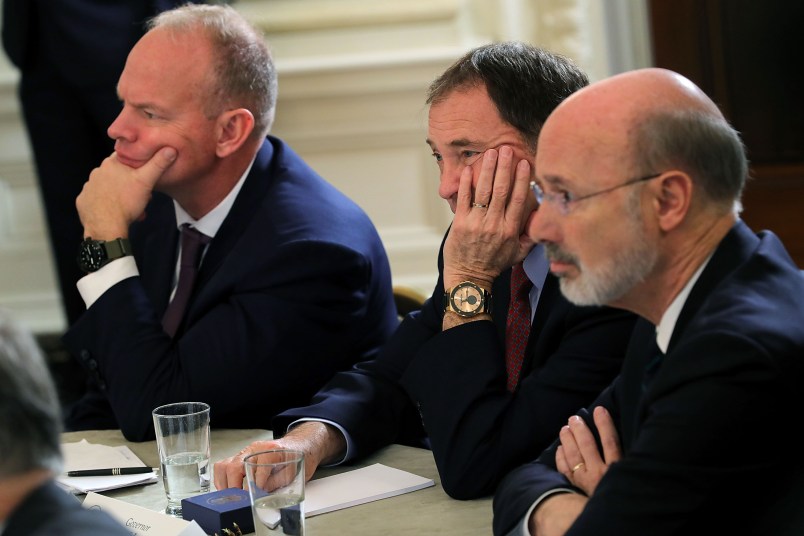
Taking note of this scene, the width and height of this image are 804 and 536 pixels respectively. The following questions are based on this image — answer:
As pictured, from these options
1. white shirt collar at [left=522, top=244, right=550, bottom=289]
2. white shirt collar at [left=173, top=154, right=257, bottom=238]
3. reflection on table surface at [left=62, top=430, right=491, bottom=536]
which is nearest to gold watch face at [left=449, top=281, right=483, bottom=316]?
white shirt collar at [left=522, top=244, right=550, bottom=289]

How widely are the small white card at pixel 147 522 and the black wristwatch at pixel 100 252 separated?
0.84 m

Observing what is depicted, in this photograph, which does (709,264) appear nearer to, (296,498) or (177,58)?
(296,498)

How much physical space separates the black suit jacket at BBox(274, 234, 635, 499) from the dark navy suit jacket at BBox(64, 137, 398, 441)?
1.17 ft

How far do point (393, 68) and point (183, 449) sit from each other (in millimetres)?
2824

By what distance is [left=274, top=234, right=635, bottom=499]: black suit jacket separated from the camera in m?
1.91

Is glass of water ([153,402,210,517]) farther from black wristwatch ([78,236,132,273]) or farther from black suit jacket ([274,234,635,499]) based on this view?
black wristwatch ([78,236,132,273])

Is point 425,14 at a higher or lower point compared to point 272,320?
higher

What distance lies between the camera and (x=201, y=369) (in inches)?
95.1

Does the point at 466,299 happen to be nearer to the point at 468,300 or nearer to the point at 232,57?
the point at 468,300

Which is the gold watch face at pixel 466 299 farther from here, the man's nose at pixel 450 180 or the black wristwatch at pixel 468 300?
the man's nose at pixel 450 180

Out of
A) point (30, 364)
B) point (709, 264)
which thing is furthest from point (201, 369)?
point (30, 364)

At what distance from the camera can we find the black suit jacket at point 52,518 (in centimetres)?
98

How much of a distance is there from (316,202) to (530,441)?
3.10 feet

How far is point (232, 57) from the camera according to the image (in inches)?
109
